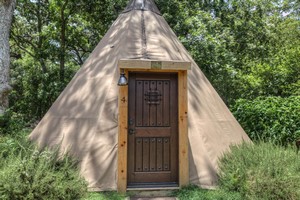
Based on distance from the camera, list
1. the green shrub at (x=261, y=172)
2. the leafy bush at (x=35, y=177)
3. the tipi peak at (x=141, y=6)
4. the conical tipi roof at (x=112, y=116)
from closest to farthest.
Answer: the leafy bush at (x=35, y=177), the green shrub at (x=261, y=172), the conical tipi roof at (x=112, y=116), the tipi peak at (x=141, y=6)

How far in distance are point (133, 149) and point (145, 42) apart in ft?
6.40

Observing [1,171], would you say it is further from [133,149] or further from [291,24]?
[291,24]

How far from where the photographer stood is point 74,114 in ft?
14.3

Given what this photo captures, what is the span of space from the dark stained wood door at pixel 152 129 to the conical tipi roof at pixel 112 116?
0.96 feet

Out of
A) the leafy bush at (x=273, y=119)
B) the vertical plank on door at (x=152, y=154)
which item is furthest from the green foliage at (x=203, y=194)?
the leafy bush at (x=273, y=119)

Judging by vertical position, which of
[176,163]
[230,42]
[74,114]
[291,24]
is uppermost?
[291,24]

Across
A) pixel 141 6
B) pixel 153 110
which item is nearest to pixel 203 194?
pixel 153 110

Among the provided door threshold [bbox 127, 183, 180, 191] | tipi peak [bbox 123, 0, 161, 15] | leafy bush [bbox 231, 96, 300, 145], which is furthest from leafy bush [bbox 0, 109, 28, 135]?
leafy bush [bbox 231, 96, 300, 145]

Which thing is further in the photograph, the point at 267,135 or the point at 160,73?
the point at 267,135

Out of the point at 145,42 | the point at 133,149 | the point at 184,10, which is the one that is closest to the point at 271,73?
the point at 184,10

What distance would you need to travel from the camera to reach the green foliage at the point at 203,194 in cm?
334

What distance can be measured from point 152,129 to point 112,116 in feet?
2.27

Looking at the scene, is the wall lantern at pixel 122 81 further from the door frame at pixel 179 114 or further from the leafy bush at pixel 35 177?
the leafy bush at pixel 35 177

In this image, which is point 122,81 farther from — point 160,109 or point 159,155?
point 159,155
